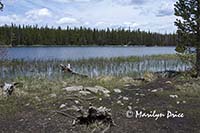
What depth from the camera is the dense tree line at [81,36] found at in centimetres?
10868

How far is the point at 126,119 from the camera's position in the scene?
8477 mm

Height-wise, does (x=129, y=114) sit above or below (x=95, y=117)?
below

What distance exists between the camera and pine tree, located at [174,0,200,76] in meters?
17.2

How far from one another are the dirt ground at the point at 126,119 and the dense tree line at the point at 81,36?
93.0 m

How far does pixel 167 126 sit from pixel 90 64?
827 inches

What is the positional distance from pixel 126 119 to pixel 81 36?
11571 centimetres

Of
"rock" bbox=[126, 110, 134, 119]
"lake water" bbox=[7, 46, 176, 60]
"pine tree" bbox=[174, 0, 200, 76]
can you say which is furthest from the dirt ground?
"lake water" bbox=[7, 46, 176, 60]

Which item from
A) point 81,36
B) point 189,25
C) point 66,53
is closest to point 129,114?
point 189,25

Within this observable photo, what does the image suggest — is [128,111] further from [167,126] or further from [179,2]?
[179,2]

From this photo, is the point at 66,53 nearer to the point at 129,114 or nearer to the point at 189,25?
the point at 189,25

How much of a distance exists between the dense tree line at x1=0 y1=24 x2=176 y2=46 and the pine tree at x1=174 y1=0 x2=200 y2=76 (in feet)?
286

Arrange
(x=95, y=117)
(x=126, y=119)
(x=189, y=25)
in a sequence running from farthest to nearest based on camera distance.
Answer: (x=189, y=25), (x=126, y=119), (x=95, y=117)

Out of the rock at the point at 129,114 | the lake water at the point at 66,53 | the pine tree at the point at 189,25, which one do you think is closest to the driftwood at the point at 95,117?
the rock at the point at 129,114

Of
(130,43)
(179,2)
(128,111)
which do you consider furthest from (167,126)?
(130,43)
